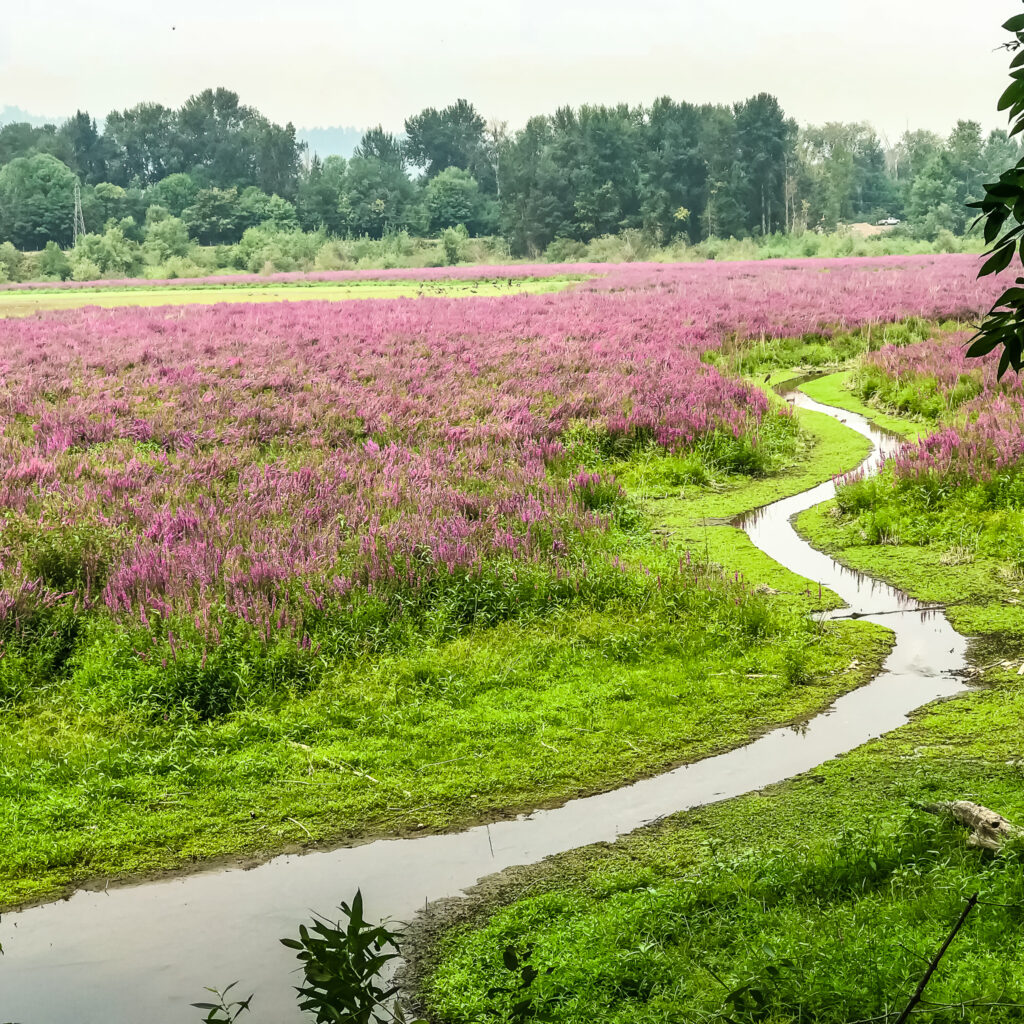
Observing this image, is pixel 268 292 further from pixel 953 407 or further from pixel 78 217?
pixel 78 217

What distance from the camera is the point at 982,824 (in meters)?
4.16

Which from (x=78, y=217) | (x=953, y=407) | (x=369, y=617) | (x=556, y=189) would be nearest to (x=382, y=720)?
(x=369, y=617)

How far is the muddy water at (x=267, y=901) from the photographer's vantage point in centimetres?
374

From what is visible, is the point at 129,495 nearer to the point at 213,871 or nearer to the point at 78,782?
the point at 78,782

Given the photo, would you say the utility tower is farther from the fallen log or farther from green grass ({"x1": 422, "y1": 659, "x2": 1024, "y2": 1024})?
the fallen log

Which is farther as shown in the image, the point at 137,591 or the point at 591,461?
the point at 591,461

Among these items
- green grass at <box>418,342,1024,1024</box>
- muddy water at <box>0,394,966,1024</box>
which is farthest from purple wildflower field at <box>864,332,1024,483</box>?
muddy water at <box>0,394,966,1024</box>

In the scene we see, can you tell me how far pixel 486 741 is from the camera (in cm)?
580

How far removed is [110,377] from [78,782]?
13.0 m

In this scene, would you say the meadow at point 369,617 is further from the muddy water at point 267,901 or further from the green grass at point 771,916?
the green grass at point 771,916

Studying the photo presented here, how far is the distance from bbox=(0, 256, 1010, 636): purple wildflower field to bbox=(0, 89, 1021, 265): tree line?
69160mm

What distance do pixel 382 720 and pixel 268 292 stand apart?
48698mm

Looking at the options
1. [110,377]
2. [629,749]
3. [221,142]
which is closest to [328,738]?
[629,749]

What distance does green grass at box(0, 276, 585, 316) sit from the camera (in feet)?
139
